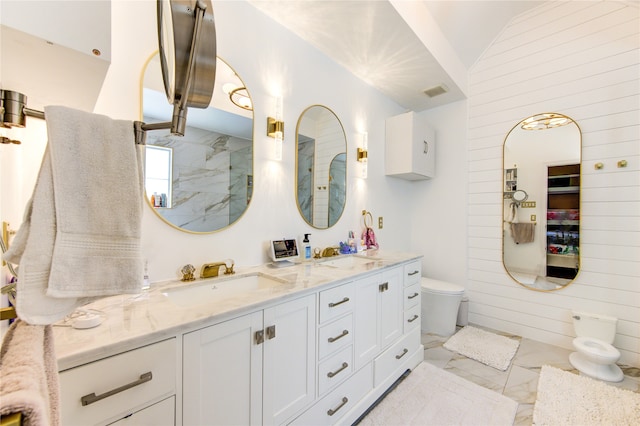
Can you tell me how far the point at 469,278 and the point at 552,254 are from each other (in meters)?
0.82

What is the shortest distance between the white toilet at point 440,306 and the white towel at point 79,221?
280cm

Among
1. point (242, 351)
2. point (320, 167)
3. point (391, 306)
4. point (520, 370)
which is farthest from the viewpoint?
point (320, 167)

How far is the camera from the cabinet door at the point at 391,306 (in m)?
1.83

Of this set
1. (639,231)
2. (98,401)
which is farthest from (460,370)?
(98,401)

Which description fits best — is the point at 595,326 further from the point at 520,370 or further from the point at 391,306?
the point at 391,306

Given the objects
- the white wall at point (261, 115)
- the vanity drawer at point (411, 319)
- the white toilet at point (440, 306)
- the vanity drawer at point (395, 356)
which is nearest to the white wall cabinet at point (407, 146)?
the white wall at point (261, 115)

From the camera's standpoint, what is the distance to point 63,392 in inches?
26.5

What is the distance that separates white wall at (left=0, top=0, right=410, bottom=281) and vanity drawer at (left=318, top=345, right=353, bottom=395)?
0.79m

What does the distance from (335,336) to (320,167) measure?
1337 millimetres

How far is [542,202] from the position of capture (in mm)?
2594

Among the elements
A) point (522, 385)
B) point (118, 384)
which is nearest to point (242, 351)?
point (118, 384)

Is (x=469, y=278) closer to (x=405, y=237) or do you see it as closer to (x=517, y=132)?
(x=405, y=237)

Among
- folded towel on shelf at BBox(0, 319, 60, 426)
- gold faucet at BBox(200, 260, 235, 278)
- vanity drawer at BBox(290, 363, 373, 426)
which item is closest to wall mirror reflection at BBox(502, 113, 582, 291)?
vanity drawer at BBox(290, 363, 373, 426)

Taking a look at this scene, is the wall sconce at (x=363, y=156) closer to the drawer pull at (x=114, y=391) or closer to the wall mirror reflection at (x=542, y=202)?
the wall mirror reflection at (x=542, y=202)
